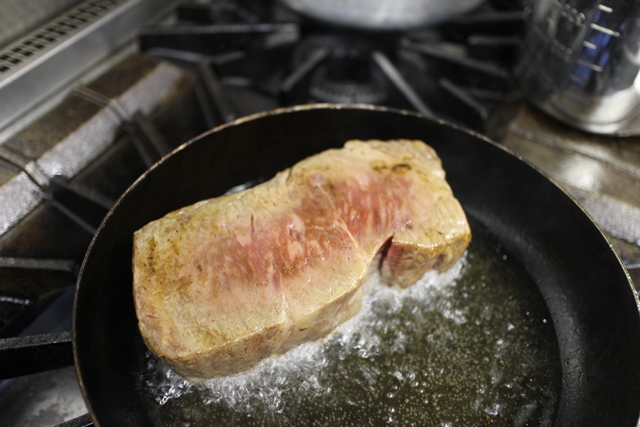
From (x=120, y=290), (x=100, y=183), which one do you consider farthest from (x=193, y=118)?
(x=120, y=290)

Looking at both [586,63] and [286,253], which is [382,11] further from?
[286,253]

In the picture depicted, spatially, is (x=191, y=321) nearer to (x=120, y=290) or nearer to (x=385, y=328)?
(x=120, y=290)

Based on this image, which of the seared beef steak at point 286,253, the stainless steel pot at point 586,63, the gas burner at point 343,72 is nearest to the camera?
the seared beef steak at point 286,253

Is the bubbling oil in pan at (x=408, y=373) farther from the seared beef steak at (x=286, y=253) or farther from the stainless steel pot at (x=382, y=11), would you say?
the stainless steel pot at (x=382, y=11)

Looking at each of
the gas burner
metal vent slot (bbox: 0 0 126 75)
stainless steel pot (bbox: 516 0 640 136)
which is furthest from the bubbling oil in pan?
metal vent slot (bbox: 0 0 126 75)

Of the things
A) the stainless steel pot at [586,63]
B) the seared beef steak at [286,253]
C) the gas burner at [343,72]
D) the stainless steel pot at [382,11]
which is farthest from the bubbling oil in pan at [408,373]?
the stainless steel pot at [382,11]

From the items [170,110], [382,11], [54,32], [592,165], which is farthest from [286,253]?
[54,32]

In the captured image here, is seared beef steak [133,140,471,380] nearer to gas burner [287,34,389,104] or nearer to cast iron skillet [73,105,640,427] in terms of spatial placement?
cast iron skillet [73,105,640,427]
